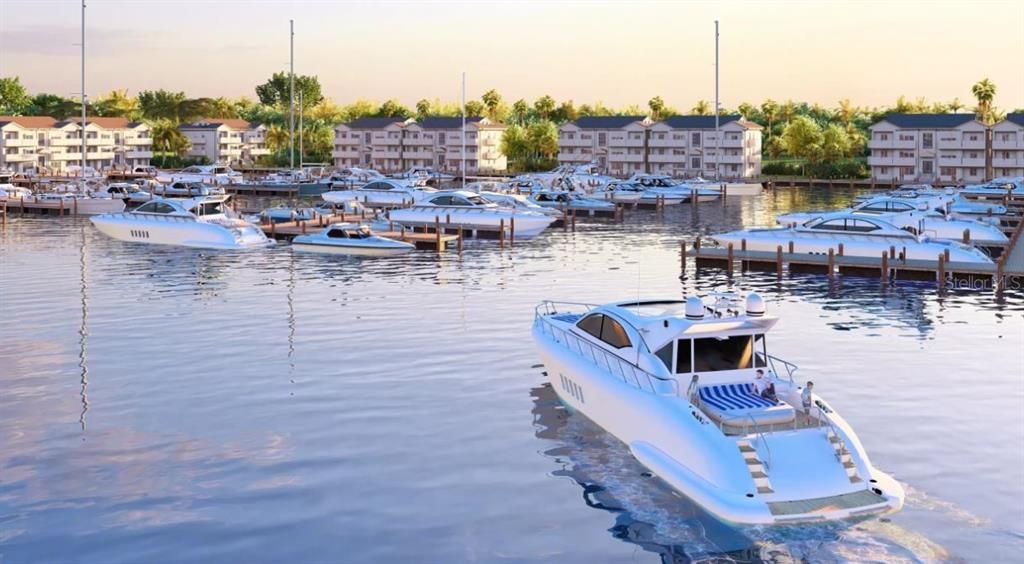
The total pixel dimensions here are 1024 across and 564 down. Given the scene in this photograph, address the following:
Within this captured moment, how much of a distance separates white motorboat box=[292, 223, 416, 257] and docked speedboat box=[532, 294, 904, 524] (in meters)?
38.9

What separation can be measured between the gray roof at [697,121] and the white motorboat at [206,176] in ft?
211

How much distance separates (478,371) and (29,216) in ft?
261

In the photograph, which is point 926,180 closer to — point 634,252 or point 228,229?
point 634,252

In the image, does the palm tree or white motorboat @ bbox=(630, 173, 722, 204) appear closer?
white motorboat @ bbox=(630, 173, 722, 204)

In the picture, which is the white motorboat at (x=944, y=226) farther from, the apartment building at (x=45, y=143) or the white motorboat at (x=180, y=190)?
the apartment building at (x=45, y=143)

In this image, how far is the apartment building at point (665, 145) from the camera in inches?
6654

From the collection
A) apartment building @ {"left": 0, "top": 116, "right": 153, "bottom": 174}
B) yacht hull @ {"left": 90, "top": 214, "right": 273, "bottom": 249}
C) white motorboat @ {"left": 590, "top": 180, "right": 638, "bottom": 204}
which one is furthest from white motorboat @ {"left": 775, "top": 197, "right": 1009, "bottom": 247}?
apartment building @ {"left": 0, "top": 116, "right": 153, "bottom": 174}

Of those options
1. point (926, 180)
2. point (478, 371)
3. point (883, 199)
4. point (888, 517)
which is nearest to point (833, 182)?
point (926, 180)

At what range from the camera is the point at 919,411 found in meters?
30.2

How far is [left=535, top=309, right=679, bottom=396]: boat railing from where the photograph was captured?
2459 cm

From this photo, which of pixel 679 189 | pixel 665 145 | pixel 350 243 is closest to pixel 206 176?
pixel 679 189

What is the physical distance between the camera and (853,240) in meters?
61.9

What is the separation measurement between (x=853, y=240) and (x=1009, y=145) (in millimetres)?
97450

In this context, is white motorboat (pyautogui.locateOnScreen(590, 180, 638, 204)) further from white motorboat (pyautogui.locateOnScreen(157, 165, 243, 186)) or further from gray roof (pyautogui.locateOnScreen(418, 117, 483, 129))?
gray roof (pyautogui.locateOnScreen(418, 117, 483, 129))
